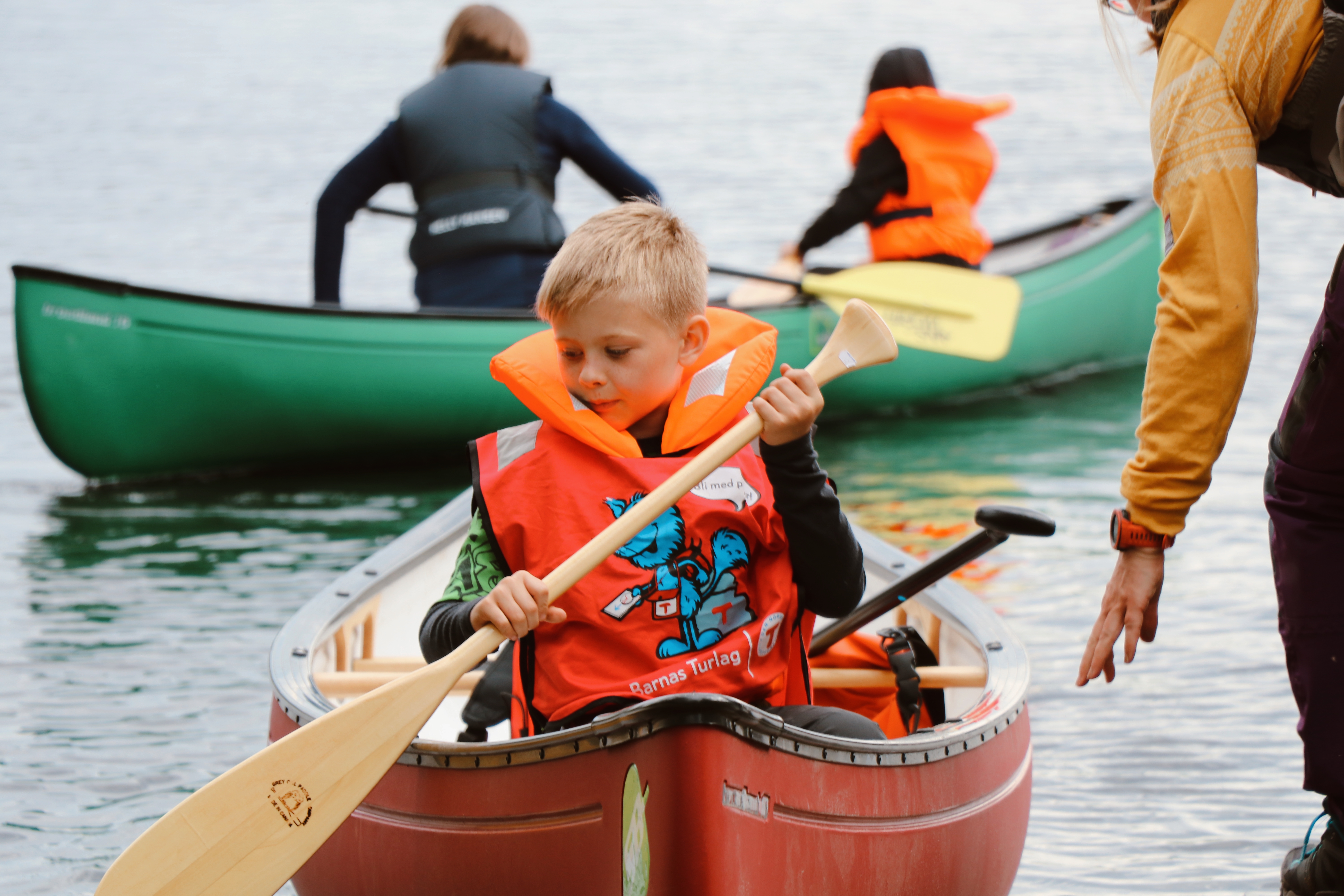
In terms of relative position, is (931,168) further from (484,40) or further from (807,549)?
(807,549)

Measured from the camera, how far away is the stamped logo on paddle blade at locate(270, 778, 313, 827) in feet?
6.38

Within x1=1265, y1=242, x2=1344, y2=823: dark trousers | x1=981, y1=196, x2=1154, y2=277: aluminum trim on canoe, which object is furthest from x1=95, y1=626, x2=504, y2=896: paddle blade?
x1=981, y1=196, x2=1154, y2=277: aluminum trim on canoe

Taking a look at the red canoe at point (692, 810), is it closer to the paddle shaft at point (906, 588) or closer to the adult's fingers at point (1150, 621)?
the paddle shaft at point (906, 588)

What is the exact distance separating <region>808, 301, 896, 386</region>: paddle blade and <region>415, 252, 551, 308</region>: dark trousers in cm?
285

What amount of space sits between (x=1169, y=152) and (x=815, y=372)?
23.5 inches

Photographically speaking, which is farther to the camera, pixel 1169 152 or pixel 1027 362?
pixel 1027 362

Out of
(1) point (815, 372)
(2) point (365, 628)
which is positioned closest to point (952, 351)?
(2) point (365, 628)

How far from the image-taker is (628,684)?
199 cm

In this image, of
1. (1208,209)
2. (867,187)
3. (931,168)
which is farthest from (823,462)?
(1208,209)

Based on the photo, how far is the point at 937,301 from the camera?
5.51m

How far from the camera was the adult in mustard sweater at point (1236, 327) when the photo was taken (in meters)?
1.57

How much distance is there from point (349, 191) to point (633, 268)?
9.80ft

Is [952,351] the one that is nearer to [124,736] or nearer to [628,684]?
[124,736]

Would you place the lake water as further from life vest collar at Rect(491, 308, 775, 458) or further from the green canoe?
life vest collar at Rect(491, 308, 775, 458)
